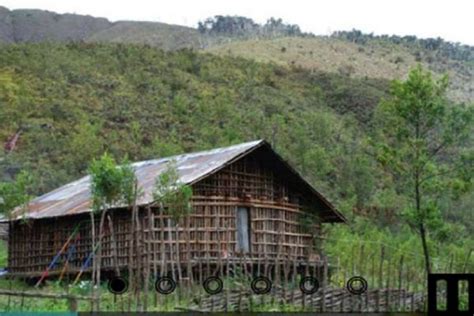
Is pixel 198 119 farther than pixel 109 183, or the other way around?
pixel 198 119

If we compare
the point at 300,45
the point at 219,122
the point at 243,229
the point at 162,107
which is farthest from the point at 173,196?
the point at 300,45

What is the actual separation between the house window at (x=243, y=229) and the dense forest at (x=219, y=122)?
2850mm

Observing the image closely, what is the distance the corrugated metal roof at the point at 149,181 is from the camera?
55.7 ft

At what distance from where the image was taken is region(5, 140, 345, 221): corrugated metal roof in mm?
16984

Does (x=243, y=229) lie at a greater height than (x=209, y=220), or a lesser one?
lesser

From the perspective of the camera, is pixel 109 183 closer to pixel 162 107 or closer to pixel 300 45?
pixel 162 107

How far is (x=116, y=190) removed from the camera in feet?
49.2

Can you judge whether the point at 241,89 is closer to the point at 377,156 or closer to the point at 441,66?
the point at 441,66

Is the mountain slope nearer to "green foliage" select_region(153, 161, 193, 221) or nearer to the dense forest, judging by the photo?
the dense forest

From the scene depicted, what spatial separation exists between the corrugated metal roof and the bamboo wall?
0.30 meters

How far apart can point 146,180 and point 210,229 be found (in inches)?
73.3

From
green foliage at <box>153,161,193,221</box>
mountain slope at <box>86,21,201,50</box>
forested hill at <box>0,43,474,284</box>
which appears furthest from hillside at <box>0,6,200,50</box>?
green foliage at <box>153,161,193,221</box>

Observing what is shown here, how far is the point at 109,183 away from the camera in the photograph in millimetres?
14812

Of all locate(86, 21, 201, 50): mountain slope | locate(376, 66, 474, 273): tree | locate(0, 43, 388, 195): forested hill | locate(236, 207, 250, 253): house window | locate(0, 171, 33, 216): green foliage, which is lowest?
locate(236, 207, 250, 253): house window
